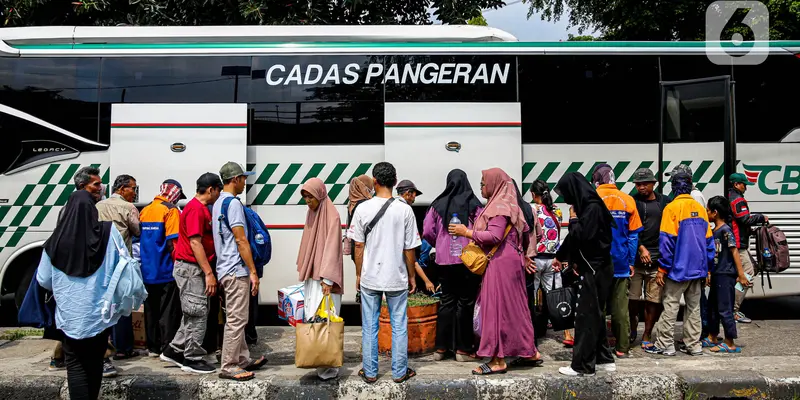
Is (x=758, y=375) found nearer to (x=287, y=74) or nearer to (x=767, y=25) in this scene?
(x=287, y=74)

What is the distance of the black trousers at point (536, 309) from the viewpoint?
6348 millimetres

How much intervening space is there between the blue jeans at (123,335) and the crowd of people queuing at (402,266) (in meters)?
0.01

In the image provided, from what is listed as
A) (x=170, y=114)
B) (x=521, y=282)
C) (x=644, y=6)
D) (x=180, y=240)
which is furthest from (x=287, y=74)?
(x=644, y=6)

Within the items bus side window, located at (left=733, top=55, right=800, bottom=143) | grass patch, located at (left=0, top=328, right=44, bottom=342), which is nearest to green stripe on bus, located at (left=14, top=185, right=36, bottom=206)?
grass patch, located at (left=0, top=328, right=44, bottom=342)

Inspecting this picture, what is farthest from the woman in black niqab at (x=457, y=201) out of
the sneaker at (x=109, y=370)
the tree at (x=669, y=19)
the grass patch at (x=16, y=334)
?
the tree at (x=669, y=19)

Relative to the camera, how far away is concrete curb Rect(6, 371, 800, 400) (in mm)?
5199

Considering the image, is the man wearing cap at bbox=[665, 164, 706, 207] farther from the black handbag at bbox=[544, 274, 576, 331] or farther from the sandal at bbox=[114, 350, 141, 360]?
the sandal at bbox=[114, 350, 141, 360]

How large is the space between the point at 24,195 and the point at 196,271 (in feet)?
11.2

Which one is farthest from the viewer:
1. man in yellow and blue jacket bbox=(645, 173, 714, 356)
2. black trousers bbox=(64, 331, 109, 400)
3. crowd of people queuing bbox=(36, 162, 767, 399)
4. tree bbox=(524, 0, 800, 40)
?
tree bbox=(524, 0, 800, 40)

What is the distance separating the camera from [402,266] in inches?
205

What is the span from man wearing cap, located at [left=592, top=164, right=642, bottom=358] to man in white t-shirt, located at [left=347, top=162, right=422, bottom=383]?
206 centimetres

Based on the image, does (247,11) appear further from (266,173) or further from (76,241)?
(76,241)

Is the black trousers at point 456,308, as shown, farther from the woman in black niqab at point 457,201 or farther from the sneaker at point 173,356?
the sneaker at point 173,356

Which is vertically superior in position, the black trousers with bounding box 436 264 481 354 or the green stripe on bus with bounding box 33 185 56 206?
the green stripe on bus with bounding box 33 185 56 206
